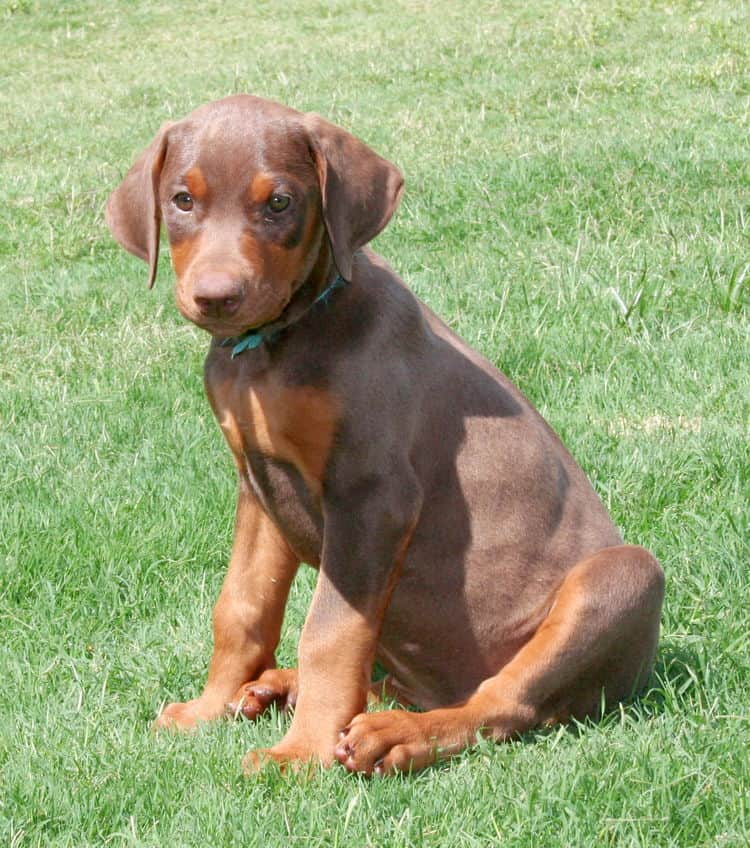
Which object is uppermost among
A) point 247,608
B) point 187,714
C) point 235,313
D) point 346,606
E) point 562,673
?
point 235,313

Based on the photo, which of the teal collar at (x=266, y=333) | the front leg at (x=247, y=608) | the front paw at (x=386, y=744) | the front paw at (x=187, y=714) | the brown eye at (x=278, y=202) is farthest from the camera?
the front leg at (x=247, y=608)

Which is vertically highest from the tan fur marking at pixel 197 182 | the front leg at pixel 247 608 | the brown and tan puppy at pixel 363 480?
the tan fur marking at pixel 197 182

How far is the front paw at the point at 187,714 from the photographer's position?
141 inches

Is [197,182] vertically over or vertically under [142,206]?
over

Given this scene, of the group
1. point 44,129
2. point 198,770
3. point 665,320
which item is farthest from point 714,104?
point 198,770

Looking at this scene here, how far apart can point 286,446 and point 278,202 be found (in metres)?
0.58

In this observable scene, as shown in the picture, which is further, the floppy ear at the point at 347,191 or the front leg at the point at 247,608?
the front leg at the point at 247,608

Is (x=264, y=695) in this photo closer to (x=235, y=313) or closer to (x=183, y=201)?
(x=235, y=313)

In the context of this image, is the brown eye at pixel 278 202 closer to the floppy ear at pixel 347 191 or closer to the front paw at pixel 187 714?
the floppy ear at pixel 347 191

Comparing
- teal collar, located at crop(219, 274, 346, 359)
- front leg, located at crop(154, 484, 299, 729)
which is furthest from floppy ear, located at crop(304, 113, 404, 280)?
front leg, located at crop(154, 484, 299, 729)

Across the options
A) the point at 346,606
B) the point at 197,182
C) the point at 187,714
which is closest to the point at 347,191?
the point at 197,182

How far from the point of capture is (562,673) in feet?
10.9

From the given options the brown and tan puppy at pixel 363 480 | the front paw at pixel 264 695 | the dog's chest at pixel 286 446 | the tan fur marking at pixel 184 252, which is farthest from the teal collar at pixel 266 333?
the front paw at pixel 264 695

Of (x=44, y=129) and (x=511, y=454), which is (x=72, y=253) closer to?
(x=44, y=129)
